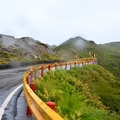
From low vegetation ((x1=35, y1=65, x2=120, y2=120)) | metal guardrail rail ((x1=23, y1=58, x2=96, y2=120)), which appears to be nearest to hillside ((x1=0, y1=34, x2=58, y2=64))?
metal guardrail rail ((x1=23, y1=58, x2=96, y2=120))

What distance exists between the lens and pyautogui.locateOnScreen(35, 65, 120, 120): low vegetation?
870 cm

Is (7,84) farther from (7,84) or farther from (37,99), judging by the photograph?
(37,99)

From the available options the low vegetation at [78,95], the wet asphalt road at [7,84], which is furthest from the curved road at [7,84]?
the low vegetation at [78,95]

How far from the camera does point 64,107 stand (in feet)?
28.0

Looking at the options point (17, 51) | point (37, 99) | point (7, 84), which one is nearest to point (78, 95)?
point (7, 84)

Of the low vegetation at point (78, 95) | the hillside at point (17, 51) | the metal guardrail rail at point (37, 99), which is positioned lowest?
the low vegetation at point (78, 95)

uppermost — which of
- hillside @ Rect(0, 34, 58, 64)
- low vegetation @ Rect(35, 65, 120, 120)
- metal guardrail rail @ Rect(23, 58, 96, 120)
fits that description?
hillside @ Rect(0, 34, 58, 64)

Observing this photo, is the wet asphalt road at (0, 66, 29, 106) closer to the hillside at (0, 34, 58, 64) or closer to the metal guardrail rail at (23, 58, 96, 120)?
the metal guardrail rail at (23, 58, 96, 120)

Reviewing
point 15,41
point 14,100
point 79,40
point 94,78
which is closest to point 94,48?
point 79,40

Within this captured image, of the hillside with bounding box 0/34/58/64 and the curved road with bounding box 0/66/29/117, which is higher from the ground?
the hillside with bounding box 0/34/58/64

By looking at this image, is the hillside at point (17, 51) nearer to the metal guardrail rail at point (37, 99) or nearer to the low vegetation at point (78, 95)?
the metal guardrail rail at point (37, 99)

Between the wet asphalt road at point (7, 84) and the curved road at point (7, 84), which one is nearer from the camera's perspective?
the curved road at point (7, 84)

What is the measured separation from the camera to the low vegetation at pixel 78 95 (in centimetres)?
870

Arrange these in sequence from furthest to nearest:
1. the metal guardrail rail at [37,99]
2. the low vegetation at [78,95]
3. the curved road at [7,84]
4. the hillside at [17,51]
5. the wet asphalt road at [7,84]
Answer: the hillside at [17,51] < the wet asphalt road at [7,84] < the curved road at [7,84] < the low vegetation at [78,95] < the metal guardrail rail at [37,99]
